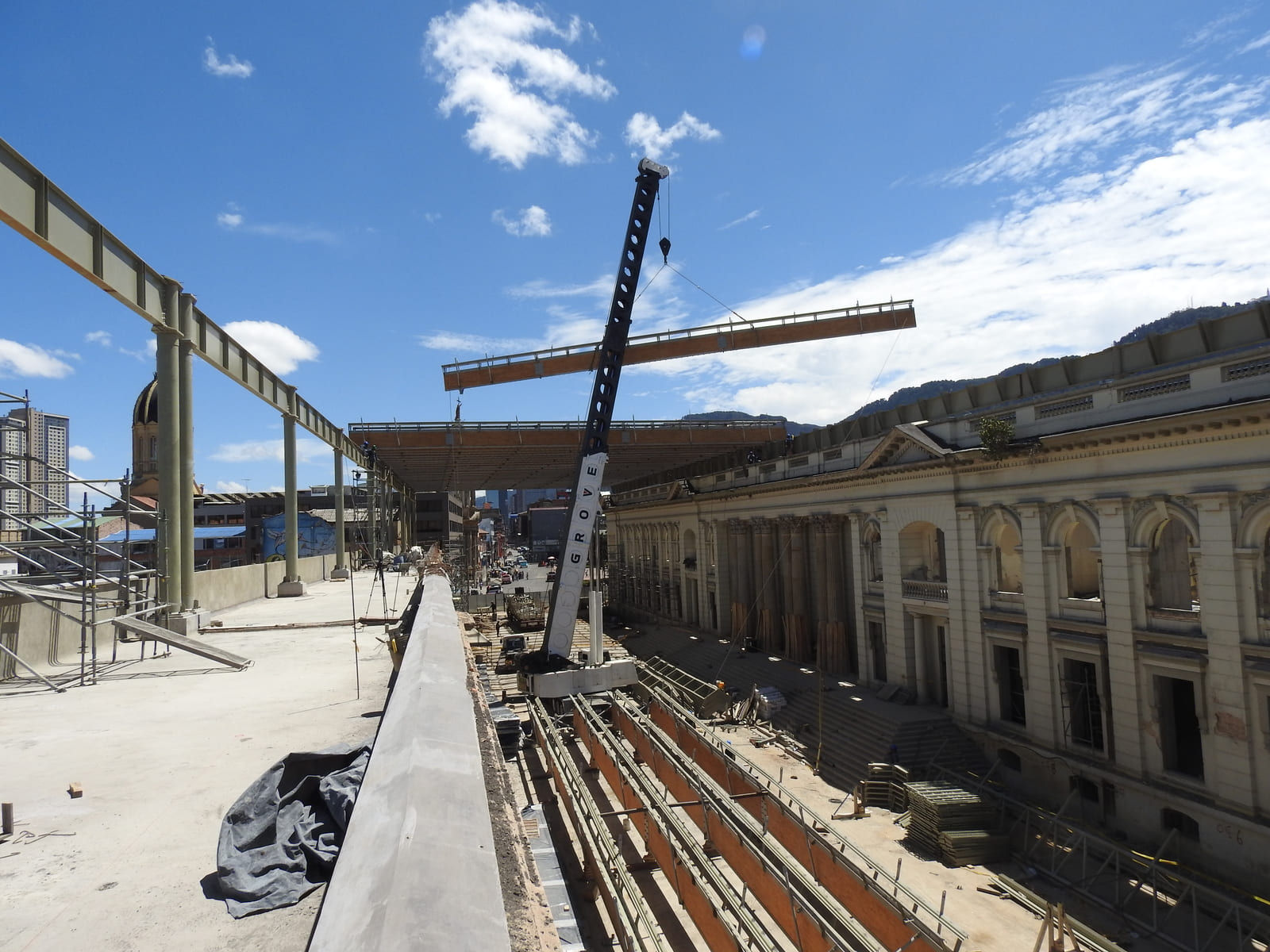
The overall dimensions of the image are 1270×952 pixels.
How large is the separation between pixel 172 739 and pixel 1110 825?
74.1ft

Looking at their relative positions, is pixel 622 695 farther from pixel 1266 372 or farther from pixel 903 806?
pixel 1266 372

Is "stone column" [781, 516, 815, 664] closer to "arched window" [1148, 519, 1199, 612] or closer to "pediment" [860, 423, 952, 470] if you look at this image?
"pediment" [860, 423, 952, 470]

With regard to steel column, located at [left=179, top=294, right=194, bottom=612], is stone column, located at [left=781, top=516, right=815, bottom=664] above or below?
below

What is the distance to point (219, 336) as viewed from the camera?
26312 mm

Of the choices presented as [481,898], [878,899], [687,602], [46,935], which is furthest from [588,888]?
[687,602]

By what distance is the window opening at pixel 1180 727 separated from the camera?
63.1 ft

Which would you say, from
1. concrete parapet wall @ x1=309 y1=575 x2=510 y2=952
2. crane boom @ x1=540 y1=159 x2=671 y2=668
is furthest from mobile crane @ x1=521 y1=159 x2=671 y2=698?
concrete parapet wall @ x1=309 y1=575 x2=510 y2=952

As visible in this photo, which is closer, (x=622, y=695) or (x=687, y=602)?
(x=622, y=695)

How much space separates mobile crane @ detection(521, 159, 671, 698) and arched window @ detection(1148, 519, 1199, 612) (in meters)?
15.4

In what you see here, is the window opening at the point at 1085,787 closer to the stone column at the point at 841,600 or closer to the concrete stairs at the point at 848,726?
the concrete stairs at the point at 848,726

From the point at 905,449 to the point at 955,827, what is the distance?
13656mm

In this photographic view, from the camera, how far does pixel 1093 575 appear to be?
86.0 ft

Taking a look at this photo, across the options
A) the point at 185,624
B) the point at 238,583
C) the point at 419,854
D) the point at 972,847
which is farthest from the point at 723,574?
the point at 419,854

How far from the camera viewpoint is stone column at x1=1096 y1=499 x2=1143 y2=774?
19797 mm
